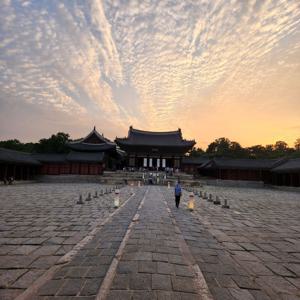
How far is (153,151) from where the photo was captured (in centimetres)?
5266

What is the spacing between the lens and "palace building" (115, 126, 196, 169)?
171 feet

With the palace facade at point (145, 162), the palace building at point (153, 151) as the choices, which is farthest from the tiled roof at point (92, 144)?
the palace building at point (153, 151)

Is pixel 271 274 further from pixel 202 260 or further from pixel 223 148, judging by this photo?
pixel 223 148

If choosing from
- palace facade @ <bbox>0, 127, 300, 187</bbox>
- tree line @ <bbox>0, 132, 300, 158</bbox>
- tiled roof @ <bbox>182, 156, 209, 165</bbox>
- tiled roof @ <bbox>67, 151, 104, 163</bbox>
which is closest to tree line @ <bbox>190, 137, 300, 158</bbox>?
tree line @ <bbox>0, 132, 300, 158</bbox>

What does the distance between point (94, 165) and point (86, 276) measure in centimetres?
4415

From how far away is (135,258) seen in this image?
514cm

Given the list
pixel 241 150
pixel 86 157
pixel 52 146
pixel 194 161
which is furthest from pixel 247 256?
pixel 241 150

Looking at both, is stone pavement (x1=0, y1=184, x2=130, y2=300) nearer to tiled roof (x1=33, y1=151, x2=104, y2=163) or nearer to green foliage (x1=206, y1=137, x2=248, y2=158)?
tiled roof (x1=33, y1=151, x2=104, y2=163)

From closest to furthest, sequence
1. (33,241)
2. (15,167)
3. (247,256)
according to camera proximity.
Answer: (247,256), (33,241), (15,167)

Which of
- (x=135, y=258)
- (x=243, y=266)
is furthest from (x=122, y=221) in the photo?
(x=243, y=266)

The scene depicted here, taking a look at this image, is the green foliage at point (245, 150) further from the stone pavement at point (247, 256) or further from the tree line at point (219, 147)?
the stone pavement at point (247, 256)

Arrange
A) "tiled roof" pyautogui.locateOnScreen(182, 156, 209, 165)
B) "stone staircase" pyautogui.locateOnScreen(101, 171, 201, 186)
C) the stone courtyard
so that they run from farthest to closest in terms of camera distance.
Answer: "tiled roof" pyautogui.locateOnScreen(182, 156, 209, 165) → "stone staircase" pyautogui.locateOnScreen(101, 171, 201, 186) → the stone courtyard

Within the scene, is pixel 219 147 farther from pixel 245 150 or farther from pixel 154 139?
pixel 154 139

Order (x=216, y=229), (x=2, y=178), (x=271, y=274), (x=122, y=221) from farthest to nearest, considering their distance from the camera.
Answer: (x=2, y=178) < (x=122, y=221) < (x=216, y=229) < (x=271, y=274)
